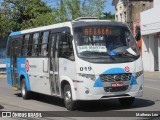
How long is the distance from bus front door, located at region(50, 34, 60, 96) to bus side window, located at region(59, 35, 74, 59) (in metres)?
0.33

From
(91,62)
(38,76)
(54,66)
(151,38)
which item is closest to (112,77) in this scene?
(91,62)

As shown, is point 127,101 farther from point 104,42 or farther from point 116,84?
point 104,42

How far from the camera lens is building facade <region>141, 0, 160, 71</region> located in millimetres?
37809

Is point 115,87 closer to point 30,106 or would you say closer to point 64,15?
point 30,106

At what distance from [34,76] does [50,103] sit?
1.23 meters

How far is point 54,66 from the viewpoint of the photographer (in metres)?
13.8

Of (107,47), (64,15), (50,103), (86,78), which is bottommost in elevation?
(50,103)

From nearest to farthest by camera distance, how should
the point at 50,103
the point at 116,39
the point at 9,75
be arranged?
the point at 116,39 → the point at 50,103 → the point at 9,75

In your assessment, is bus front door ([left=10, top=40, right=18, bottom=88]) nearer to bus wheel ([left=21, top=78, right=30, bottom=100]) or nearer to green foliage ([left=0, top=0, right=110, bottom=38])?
bus wheel ([left=21, top=78, right=30, bottom=100])

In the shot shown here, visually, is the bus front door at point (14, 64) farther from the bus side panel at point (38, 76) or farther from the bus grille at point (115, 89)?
the bus grille at point (115, 89)

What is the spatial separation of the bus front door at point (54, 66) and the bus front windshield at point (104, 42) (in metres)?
1.20

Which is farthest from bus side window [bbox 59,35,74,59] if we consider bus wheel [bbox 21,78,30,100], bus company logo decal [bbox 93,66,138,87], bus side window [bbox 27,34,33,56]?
bus wheel [bbox 21,78,30,100]

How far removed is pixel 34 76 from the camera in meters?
15.7

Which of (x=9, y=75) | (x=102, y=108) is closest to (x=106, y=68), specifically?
(x=102, y=108)
